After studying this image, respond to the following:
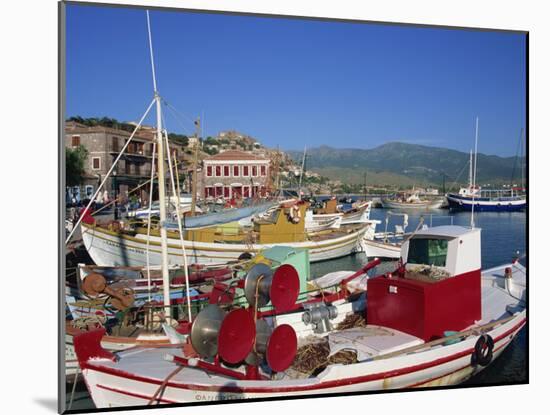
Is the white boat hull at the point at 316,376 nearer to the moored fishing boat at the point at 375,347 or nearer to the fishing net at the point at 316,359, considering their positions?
the moored fishing boat at the point at 375,347

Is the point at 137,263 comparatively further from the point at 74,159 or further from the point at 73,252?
the point at 74,159

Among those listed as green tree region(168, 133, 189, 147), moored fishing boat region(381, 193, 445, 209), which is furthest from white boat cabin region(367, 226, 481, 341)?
green tree region(168, 133, 189, 147)

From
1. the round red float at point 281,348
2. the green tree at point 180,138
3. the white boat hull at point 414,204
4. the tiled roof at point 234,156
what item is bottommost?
the round red float at point 281,348

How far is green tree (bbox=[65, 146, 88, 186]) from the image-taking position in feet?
15.9

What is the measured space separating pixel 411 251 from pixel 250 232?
199 cm

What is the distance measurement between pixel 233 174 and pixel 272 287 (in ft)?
6.38

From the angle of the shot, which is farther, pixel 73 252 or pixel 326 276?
pixel 326 276

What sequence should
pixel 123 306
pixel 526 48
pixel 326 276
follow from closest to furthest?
pixel 123 306 < pixel 526 48 < pixel 326 276

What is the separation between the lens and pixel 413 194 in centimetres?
716

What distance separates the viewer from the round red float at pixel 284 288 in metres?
5.01

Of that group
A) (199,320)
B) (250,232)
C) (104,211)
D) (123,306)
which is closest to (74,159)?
(104,211)

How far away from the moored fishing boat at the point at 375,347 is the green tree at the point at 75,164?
1.23 m

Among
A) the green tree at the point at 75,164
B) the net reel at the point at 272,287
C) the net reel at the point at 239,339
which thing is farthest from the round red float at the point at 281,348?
the green tree at the point at 75,164

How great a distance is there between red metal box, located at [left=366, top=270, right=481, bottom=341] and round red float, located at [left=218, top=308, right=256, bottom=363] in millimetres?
1502
